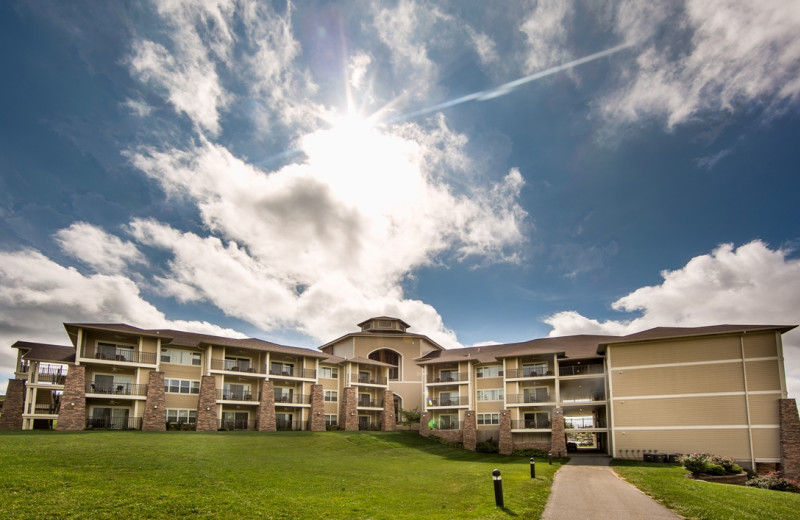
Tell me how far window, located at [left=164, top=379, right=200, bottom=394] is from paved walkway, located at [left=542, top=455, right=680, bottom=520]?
3143 cm

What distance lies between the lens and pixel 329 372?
5200 cm

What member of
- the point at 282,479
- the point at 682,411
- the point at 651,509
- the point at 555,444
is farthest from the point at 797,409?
the point at 282,479

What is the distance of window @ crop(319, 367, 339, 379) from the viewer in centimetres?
5119

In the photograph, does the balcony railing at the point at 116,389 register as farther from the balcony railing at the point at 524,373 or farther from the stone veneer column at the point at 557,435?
the stone veneer column at the point at 557,435

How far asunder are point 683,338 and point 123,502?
1478 inches

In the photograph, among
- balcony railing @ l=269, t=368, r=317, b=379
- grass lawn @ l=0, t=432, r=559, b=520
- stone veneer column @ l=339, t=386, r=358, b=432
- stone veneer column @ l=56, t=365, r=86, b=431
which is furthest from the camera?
stone veneer column @ l=339, t=386, r=358, b=432

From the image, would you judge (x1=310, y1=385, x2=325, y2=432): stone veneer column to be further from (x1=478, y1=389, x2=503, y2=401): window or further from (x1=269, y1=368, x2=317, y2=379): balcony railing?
(x1=478, y1=389, x2=503, y2=401): window

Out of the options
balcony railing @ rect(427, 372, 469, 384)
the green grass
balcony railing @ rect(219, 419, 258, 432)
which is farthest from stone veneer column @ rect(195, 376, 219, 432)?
the green grass

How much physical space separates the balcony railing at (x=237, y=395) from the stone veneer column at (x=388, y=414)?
14.0 m

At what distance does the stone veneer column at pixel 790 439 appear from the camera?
31.6 metres

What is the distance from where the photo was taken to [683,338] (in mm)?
37344

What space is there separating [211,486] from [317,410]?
111 feet

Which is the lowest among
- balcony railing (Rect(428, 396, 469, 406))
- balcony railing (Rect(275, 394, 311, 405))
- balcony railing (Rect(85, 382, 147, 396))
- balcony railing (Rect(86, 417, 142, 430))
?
balcony railing (Rect(86, 417, 142, 430))

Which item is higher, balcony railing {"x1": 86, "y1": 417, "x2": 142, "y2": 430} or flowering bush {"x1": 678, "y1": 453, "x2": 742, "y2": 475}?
balcony railing {"x1": 86, "y1": 417, "x2": 142, "y2": 430}
